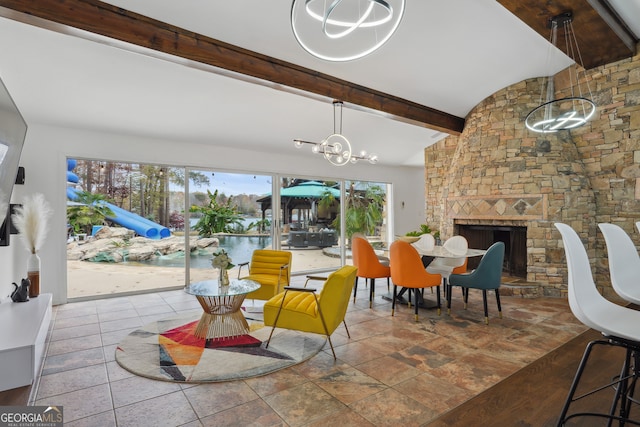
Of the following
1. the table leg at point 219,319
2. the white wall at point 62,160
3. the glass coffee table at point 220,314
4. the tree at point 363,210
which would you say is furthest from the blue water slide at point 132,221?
the tree at point 363,210

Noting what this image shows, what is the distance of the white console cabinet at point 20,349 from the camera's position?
250 cm

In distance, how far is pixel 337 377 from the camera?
108 inches

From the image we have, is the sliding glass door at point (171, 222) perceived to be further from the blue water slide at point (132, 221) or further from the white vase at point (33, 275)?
the white vase at point (33, 275)

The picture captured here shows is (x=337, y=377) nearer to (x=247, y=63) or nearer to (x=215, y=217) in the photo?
(x=247, y=63)

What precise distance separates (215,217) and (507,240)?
5472 mm

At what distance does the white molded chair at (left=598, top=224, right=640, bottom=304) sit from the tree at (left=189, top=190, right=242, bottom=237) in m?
5.45

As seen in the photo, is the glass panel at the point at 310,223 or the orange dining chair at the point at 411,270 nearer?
the orange dining chair at the point at 411,270

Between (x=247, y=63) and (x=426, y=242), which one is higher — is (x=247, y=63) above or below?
above

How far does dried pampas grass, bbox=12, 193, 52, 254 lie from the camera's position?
155 inches

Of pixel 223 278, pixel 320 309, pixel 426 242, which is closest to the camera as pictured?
pixel 320 309

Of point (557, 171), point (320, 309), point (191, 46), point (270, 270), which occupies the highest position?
point (191, 46)

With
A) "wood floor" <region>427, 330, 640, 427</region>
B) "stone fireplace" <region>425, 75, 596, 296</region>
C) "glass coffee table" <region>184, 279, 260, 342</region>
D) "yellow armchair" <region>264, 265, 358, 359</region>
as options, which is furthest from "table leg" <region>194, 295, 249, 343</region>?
"stone fireplace" <region>425, 75, 596, 296</region>

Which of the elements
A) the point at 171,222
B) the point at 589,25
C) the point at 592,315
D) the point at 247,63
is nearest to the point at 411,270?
the point at 592,315

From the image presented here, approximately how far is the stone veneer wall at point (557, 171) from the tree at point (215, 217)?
4.33 metres
